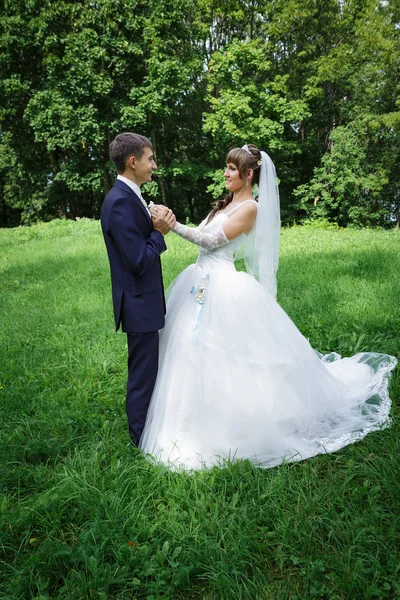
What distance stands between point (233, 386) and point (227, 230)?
1.21 metres

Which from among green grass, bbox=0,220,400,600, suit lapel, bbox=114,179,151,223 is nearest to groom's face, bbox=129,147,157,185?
suit lapel, bbox=114,179,151,223

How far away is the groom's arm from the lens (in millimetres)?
2617

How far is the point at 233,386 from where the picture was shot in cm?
303

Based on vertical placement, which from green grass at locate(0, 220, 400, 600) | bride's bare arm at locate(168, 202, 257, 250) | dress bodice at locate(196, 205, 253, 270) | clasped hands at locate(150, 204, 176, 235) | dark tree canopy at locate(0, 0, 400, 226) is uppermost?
dark tree canopy at locate(0, 0, 400, 226)

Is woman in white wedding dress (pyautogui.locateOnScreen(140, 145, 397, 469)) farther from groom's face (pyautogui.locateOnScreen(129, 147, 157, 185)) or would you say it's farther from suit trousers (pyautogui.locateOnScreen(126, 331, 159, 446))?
groom's face (pyautogui.locateOnScreen(129, 147, 157, 185))

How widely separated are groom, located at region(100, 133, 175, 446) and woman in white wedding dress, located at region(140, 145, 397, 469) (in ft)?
0.58

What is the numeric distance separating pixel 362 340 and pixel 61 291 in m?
5.46

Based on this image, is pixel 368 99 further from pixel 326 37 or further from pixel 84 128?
pixel 84 128

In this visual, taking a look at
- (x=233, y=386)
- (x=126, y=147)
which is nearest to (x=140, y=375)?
(x=233, y=386)

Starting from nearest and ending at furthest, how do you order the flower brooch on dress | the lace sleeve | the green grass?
1. the green grass
2. the lace sleeve
3. the flower brooch on dress

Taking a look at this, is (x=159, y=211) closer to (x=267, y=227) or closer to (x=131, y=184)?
(x=131, y=184)

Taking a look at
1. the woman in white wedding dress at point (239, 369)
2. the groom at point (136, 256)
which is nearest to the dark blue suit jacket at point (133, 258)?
the groom at point (136, 256)

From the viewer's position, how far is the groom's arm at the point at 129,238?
2.62 meters

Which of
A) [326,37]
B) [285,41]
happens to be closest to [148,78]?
[285,41]
